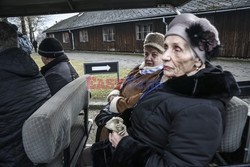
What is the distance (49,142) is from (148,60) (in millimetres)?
1518

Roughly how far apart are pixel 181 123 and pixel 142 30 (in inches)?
702

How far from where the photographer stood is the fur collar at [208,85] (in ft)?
4.17

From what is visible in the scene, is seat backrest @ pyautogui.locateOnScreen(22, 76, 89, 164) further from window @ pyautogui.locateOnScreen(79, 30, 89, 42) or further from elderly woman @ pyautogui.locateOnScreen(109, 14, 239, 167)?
window @ pyautogui.locateOnScreen(79, 30, 89, 42)

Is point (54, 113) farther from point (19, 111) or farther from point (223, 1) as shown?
point (223, 1)

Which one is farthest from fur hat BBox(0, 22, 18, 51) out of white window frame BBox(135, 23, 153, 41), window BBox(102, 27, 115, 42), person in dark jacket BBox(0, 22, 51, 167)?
window BBox(102, 27, 115, 42)

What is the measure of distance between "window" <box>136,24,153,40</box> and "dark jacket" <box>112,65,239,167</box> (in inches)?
675

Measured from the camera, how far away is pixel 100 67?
550 cm

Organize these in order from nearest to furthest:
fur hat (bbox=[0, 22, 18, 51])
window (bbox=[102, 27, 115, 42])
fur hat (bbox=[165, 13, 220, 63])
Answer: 1. fur hat (bbox=[165, 13, 220, 63])
2. fur hat (bbox=[0, 22, 18, 51])
3. window (bbox=[102, 27, 115, 42])

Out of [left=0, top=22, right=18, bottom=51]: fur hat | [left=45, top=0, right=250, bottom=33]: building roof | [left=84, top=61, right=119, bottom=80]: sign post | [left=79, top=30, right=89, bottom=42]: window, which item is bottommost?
[left=84, top=61, right=119, bottom=80]: sign post

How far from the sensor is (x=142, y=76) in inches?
98.8

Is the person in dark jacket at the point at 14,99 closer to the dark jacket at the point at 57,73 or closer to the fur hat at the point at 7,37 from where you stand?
the fur hat at the point at 7,37

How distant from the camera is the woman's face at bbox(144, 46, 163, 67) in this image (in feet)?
8.41

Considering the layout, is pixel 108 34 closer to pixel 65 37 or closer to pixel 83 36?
pixel 83 36

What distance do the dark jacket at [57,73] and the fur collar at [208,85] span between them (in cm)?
185
